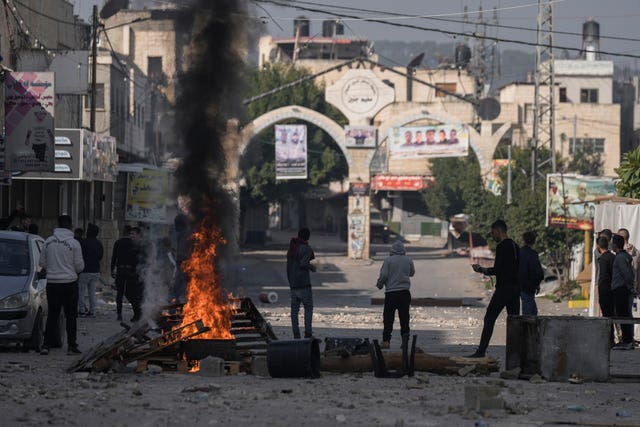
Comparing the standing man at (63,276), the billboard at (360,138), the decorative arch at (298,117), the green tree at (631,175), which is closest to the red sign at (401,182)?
the decorative arch at (298,117)

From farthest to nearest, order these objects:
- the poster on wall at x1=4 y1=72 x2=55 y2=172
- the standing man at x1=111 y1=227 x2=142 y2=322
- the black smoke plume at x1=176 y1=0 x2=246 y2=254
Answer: the poster on wall at x1=4 y1=72 x2=55 y2=172, the standing man at x1=111 y1=227 x2=142 y2=322, the black smoke plume at x1=176 y1=0 x2=246 y2=254

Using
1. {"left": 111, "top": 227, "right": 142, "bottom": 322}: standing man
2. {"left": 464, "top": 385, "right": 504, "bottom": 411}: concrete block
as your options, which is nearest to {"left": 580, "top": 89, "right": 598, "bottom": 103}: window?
{"left": 111, "top": 227, "right": 142, "bottom": 322}: standing man

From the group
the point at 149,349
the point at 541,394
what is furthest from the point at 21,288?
the point at 541,394

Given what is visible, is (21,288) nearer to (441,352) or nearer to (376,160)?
(441,352)

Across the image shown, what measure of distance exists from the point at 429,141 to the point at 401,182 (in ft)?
119

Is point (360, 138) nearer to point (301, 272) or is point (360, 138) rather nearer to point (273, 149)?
point (273, 149)

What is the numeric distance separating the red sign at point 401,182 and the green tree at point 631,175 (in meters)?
70.9

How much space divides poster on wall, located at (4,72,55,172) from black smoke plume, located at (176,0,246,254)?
26.3ft

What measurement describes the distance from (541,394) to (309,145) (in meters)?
69.1

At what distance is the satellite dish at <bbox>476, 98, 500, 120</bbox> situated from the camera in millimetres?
88062

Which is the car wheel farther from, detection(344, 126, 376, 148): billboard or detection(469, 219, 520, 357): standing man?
detection(344, 126, 376, 148): billboard

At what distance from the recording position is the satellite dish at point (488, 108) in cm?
8806

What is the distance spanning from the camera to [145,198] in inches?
1615

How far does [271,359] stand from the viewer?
14.2 meters
